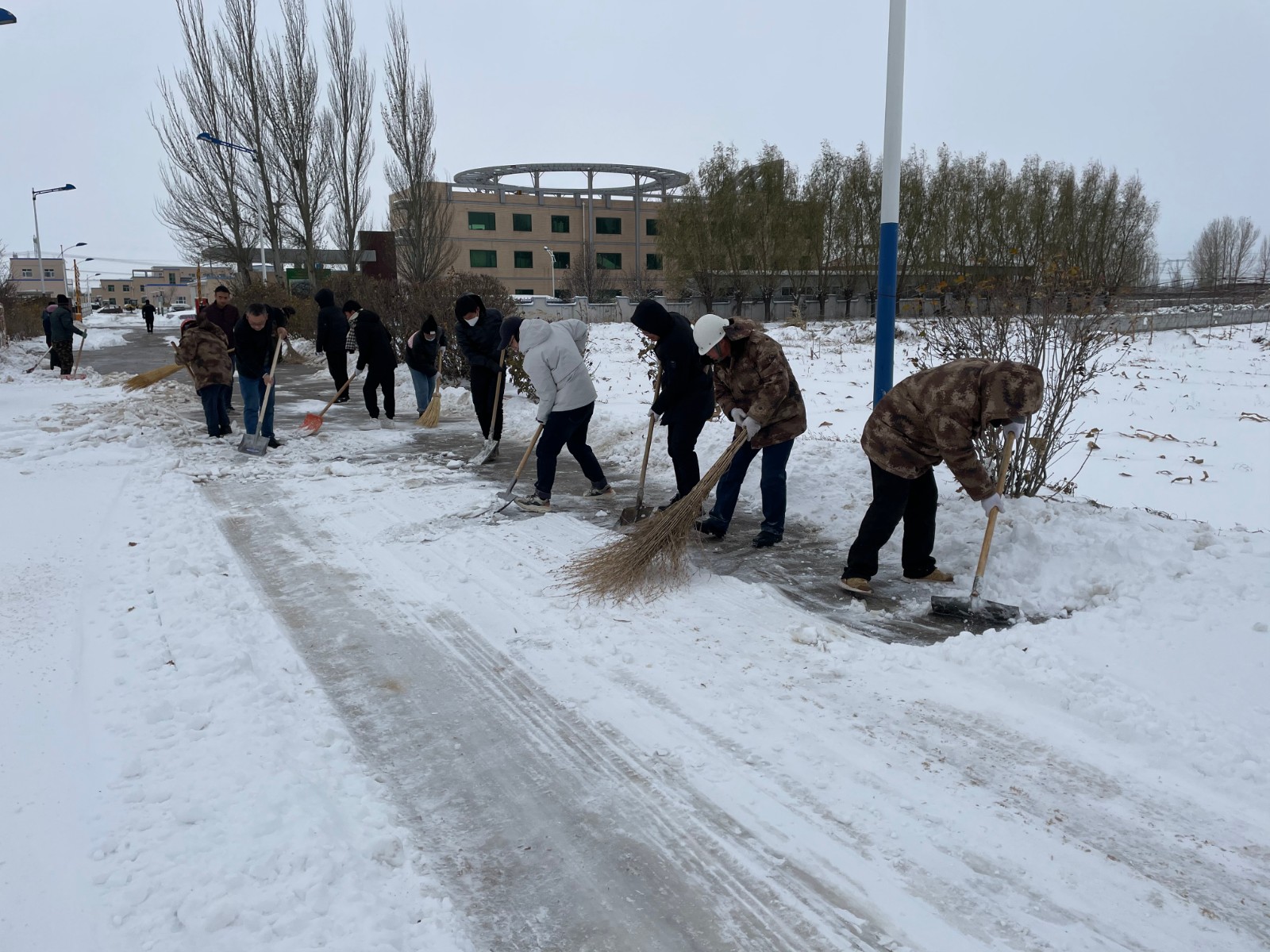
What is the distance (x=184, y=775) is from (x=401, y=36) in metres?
28.0

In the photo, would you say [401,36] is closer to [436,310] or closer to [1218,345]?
[436,310]

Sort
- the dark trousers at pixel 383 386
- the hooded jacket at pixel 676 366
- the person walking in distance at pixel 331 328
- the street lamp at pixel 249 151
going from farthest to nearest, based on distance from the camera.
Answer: the street lamp at pixel 249 151 < the person walking in distance at pixel 331 328 < the dark trousers at pixel 383 386 < the hooded jacket at pixel 676 366

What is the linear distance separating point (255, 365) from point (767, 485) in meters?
6.30

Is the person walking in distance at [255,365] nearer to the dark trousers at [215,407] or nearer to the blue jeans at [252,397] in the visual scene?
the blue jeans at [252,397]

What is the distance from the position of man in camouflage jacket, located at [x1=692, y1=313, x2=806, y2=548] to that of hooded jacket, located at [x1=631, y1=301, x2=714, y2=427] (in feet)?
1.21

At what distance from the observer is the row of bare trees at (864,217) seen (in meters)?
35.1

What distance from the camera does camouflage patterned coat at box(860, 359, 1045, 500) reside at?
3.96m

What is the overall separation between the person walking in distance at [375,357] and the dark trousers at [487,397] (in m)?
2.06

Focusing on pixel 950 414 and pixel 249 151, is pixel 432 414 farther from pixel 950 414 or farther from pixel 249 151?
pixel 249 151

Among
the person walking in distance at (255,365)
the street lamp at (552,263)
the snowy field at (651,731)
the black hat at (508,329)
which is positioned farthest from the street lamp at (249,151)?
the street lamp at (552,263)

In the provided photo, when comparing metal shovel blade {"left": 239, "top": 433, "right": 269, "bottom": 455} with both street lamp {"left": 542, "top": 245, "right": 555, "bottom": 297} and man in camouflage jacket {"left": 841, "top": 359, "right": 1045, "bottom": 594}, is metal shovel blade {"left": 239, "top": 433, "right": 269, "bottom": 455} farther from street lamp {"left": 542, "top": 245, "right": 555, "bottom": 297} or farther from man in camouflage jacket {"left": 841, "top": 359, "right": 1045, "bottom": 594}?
street lamp {"left": 542, "top": 245, "right": 555, "bottom": 297}

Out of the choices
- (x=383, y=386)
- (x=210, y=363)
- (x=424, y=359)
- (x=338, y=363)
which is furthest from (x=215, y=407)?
(x=424, y=359)

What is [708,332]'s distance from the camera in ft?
16.9

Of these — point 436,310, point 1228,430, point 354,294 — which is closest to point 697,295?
point 354,294
